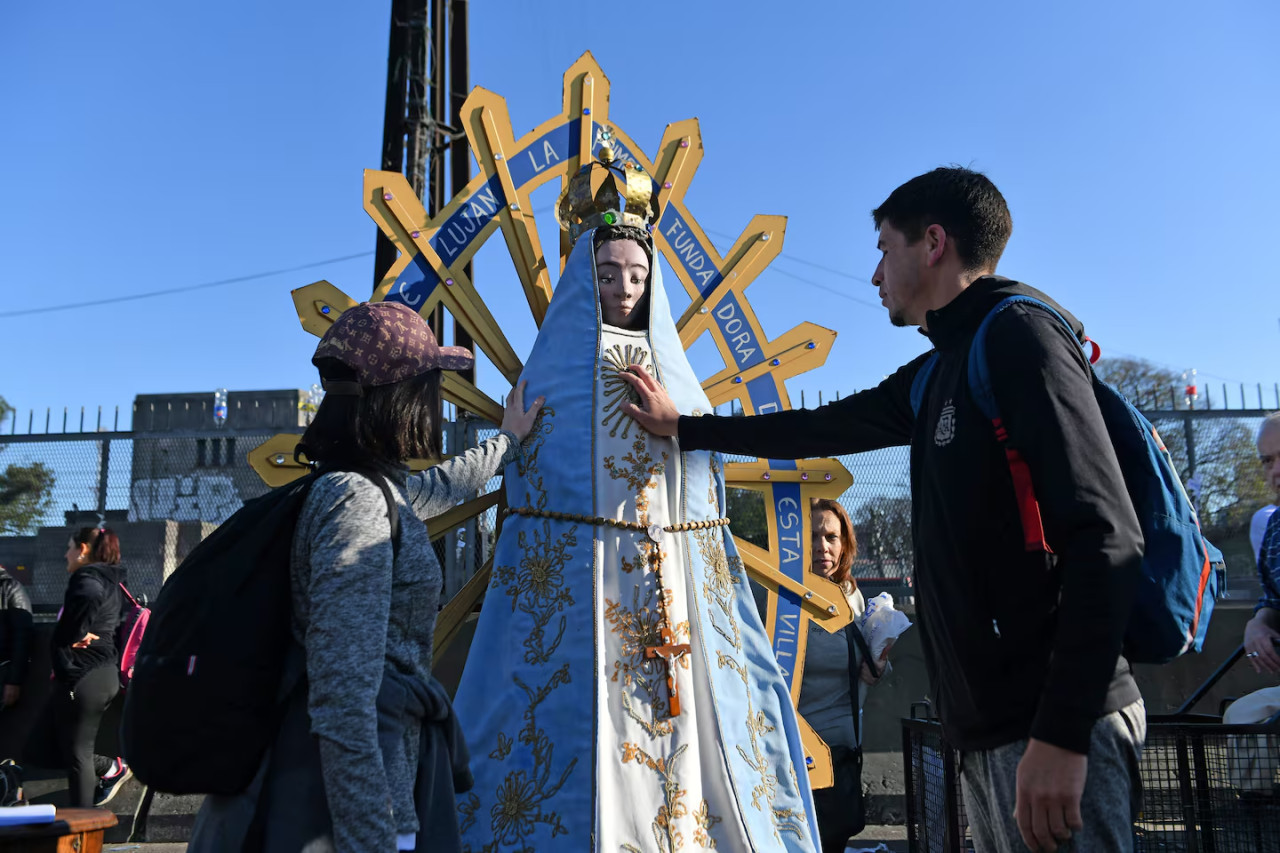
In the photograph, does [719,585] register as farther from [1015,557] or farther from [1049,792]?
[1049,792]

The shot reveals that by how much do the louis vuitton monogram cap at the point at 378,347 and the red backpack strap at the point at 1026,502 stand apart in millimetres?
1011

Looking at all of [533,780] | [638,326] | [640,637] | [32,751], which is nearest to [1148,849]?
[640,637]

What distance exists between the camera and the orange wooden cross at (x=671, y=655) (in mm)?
2633

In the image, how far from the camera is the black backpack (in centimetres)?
146

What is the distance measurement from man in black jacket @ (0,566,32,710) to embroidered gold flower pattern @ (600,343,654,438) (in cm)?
351

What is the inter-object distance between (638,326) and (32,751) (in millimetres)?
3541

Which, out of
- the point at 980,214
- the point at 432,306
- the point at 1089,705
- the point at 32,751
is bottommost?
the point at 32,751

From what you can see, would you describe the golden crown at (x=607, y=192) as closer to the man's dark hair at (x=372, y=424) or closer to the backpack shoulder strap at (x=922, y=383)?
the backpack shoulder strap at (x=922, y=383)

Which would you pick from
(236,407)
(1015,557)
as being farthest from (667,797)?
(236,407)

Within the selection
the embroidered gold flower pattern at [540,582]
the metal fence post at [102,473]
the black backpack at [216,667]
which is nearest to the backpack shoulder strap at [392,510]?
the black backpack at [216,667]

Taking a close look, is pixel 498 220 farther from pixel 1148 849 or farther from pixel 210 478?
pixel 210 478

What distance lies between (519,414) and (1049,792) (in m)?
1.93

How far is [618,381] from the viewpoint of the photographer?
2.94 m

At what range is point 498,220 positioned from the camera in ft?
11.0
